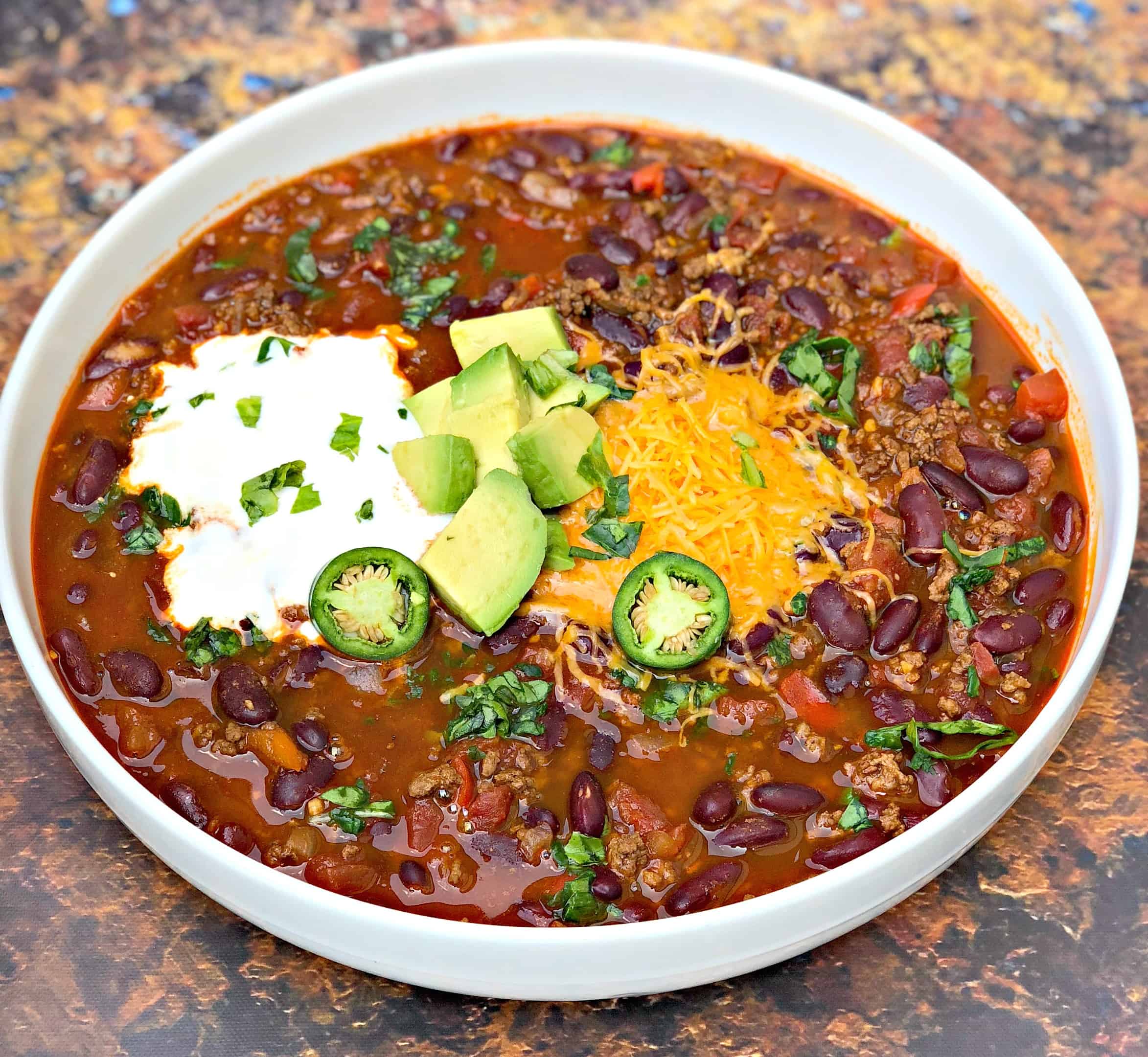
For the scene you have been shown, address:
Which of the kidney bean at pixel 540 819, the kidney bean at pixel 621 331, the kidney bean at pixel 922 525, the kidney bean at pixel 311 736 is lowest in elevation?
the kidney bean at pixel 540 819

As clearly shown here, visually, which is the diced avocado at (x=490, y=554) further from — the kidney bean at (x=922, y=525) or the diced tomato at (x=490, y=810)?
the kidney bean at (x=922, y=525)

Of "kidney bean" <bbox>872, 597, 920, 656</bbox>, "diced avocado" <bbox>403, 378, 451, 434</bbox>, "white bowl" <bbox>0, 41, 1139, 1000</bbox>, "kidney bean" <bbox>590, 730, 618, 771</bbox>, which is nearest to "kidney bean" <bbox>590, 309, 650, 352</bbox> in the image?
"diced avocado" <bbox>403, 378, 451, 434</bbox>

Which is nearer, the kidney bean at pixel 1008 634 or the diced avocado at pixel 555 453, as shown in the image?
the kidney bean at pixel 1008 634

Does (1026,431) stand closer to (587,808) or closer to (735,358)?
(735,358)

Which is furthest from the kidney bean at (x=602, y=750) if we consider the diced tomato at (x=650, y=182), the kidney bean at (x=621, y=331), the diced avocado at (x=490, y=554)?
the diced tomato at (x=650, y=182)

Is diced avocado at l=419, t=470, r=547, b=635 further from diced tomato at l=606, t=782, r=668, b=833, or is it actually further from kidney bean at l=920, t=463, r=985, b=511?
kidney bean at l=920, t=463, r=985, b=511

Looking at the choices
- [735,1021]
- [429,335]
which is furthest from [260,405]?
[735,1021]

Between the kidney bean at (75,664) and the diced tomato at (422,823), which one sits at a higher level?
the kidney bean at (75,664)

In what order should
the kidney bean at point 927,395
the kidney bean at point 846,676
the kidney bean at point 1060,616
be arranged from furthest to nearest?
the kidney bean at point 927,395 → the kidney bean at point 1060,616 → the kidney bean at point 846,676
